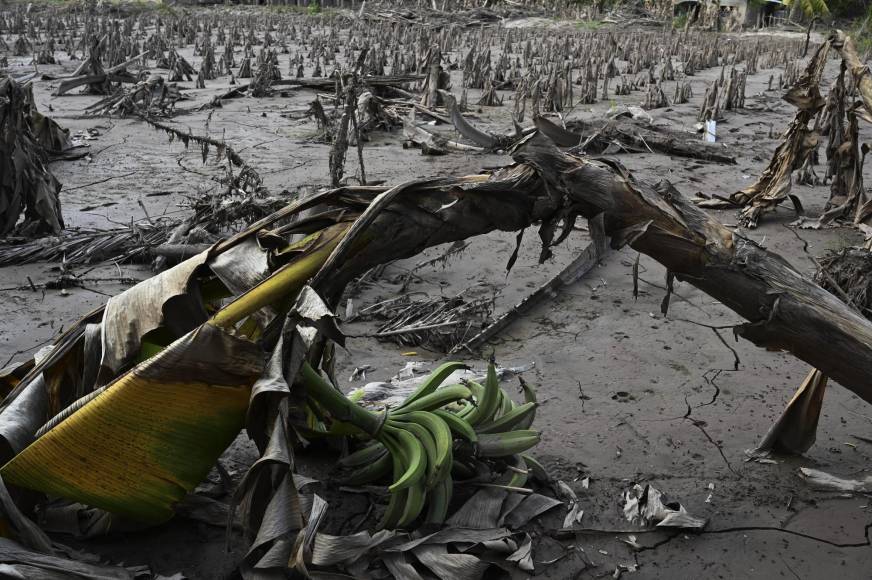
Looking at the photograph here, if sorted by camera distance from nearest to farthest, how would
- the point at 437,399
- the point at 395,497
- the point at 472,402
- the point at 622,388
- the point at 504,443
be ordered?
the point at 395,497 → the point at 504,443 → the point at 437,399 → the point at 472,402 → the point at 622,388

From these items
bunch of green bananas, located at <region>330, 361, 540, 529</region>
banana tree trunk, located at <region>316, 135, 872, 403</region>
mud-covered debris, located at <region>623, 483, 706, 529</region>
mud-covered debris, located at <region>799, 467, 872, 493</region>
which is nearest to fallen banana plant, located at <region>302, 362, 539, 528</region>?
bunch of green bananas, located at <region>330, 361, 540, 529</region>

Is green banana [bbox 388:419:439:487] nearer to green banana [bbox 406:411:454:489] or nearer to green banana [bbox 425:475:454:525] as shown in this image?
green banana [bbox 406:411:454:489]

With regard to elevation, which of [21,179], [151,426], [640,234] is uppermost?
[640,234]

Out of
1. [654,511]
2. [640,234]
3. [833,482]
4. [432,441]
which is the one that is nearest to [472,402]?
[432,441]

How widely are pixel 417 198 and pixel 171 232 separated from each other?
388 centimetres

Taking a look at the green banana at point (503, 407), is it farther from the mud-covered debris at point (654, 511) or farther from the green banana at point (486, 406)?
the mud-covered debris at point (654, 511)

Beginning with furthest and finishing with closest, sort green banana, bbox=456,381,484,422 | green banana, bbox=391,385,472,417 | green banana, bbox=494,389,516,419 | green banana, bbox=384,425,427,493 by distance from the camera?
green banana, bbox=494,389,516,419 < green banana, bbox=456,381,484,422 < green banana, bbox=391,385,472,417 < green banana, bbox=384,425,427,493

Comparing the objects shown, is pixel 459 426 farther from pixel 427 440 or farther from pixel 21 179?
pixel 21 179

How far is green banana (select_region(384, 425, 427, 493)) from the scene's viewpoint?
7.63ft

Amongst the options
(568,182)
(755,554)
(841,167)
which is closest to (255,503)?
(568,182)

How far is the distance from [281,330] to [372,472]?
2.72 ft

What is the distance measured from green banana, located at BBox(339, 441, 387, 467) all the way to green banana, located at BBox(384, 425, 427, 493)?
20 centimetres

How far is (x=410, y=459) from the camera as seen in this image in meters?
2.47

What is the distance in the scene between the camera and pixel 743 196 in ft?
22.7
